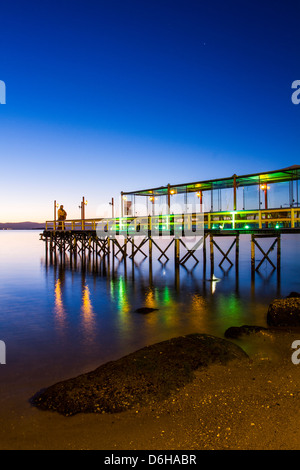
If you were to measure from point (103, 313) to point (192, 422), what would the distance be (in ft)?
28.0

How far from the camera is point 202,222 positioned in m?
19.1

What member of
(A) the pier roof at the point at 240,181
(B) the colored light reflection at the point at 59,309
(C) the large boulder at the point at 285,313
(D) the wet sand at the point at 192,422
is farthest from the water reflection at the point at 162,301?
(A) the pier roof at the point at 240,181

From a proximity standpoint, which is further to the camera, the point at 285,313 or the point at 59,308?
the point at 59,308

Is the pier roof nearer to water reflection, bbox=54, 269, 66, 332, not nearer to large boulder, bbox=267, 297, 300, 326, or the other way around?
water reflection, bbox=54, 269, 66, 332

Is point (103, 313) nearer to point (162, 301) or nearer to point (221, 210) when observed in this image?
Answer: point (162, 301)

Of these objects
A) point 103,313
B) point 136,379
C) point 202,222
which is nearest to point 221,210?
point 202,222

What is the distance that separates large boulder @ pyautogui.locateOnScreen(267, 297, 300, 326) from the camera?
9.10 meters

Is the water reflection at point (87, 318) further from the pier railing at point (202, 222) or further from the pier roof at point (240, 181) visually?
the pier roof at point (240, 181)

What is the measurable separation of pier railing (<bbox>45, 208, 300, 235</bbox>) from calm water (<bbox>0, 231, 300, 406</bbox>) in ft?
10.7

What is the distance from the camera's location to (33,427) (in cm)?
476

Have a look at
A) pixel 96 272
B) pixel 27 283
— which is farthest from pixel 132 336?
pixel 96 272

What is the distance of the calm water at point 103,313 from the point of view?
25.6ft
